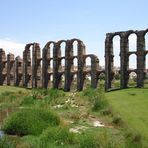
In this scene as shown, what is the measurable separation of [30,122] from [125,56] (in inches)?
1413

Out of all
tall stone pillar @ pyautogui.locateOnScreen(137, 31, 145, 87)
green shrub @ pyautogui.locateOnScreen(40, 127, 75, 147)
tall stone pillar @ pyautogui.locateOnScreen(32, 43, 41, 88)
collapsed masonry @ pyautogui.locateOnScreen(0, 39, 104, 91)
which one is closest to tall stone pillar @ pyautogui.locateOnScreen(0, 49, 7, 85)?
collapsed masonry @ pyautogui.locateOnScreen(0, 39, 104, 91)

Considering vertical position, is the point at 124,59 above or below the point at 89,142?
above

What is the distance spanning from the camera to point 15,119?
1916 cm

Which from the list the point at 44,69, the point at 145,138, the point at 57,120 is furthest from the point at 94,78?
the point at 145,138

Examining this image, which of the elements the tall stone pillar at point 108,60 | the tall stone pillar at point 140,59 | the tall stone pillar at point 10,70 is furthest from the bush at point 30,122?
the tall stone pillar at point 10,70

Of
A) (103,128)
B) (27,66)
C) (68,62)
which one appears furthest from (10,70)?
(103,128)

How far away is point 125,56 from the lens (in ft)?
175

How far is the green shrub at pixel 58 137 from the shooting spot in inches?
627

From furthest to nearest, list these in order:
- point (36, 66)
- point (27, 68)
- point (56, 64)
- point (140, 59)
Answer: point (27, 68)
point (36, 66)
point (56, 64)
point (140, 59)

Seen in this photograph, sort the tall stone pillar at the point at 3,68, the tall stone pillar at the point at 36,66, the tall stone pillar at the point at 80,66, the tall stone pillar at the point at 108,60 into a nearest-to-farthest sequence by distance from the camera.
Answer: the tall stone pillar at the point at 108,60, the tall stone pillar at the point at 80,66, the tall stone pillar at the point at 36,66, the tall stone pillar at the point at 3,68

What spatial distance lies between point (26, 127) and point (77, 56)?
4095 centimetres

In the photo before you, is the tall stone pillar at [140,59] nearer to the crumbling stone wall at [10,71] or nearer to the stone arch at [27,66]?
the stone arch at [27,66]

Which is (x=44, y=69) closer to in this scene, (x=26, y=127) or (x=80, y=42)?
(x=80, y=42)

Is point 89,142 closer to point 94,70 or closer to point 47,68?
point 94,70
